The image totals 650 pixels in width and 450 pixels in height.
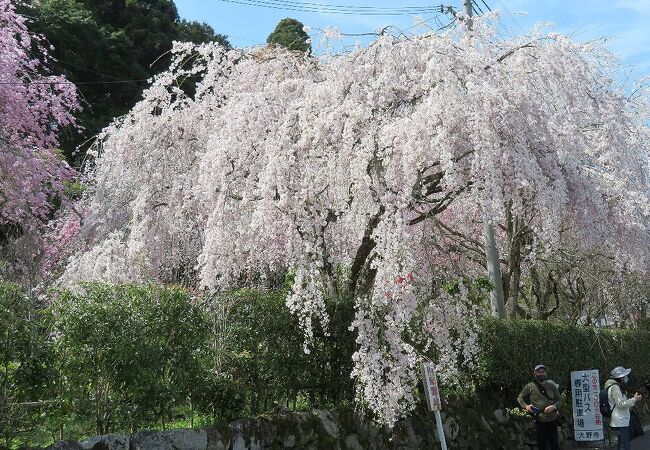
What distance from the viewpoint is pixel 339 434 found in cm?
834

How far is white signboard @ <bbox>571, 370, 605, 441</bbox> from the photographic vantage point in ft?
38.3

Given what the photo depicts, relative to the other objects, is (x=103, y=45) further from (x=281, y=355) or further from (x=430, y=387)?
(x=430, y=387)

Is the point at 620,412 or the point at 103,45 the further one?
the point at 103,45

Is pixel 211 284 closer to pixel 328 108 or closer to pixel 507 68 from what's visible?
pixel 328 108

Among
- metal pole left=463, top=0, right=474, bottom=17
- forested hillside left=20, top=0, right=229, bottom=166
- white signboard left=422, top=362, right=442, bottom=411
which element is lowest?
white signboard left=422, top=362, right=442, bottom=411

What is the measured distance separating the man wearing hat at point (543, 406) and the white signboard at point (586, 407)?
6.74 feet

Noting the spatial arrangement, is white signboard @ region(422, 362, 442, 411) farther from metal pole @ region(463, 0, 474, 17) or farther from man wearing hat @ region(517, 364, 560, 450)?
metal pole @ region(463, 0, 474, 17)

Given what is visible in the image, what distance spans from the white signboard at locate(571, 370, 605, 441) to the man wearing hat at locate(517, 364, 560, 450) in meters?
2.05

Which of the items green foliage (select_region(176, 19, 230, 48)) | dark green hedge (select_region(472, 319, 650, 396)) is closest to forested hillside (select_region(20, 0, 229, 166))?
green foliage (select_region(176, 19, 230, 48))

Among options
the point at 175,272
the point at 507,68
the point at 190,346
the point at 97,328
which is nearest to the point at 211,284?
the point at 190,346

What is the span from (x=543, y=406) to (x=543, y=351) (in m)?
3.53

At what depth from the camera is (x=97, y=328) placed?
21.2 ft

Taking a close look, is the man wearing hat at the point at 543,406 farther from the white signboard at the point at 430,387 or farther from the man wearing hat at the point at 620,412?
the white signboard at the point at 430,387

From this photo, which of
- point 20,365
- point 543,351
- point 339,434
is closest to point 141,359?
point 20,365
